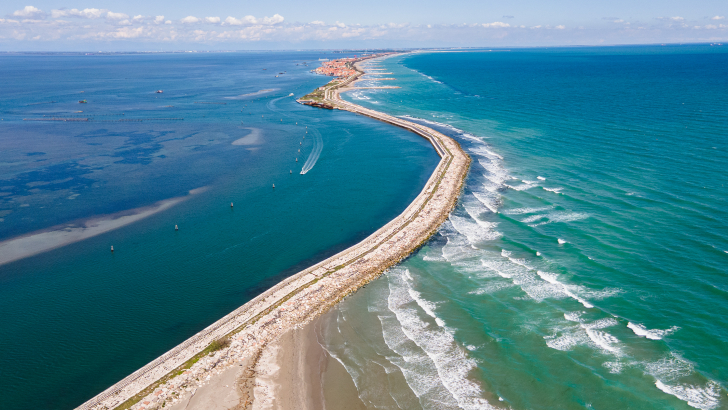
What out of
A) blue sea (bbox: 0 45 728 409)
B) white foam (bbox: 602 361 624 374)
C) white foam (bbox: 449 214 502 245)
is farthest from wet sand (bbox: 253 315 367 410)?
white foam (bbox: 449 214 502 245)

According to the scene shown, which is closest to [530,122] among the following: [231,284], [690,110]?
[690,110]

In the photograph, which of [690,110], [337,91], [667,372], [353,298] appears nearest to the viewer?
[667,372]

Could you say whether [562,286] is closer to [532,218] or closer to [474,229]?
[474,229]

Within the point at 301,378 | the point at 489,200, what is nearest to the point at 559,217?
the point at 489,200

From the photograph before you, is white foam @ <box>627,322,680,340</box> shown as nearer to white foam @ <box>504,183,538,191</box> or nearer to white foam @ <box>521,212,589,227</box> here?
white foam @ <box>521,212,589,227</box>

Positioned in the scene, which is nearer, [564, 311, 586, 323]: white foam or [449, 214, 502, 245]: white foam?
[564, 311, 586, 323]: white foam

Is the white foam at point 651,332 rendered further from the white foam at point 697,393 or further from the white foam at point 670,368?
the white foam at point 697,393

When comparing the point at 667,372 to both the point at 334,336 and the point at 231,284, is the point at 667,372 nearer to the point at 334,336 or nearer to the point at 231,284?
the point at 334,336
